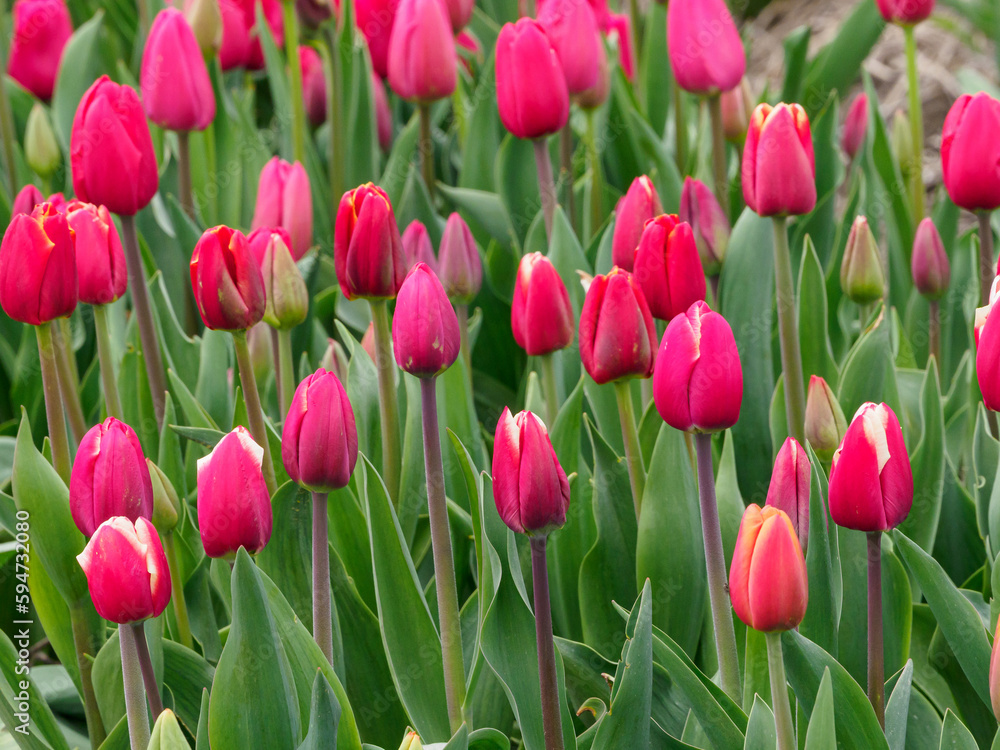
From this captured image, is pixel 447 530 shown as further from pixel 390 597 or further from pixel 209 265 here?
pixel 209 265

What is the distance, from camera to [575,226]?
1.96 m

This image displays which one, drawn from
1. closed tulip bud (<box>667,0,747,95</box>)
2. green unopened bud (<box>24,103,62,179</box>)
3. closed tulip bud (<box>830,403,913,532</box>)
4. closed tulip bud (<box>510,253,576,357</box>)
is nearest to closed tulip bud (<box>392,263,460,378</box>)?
closed tulip bud (<box>510,253,576,357</box>)

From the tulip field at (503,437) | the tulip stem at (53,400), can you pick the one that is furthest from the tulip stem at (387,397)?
the tulip stem at (53,400)

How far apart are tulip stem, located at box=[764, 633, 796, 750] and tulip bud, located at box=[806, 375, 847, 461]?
15.8 inches

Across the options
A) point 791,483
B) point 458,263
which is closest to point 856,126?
point 458,263

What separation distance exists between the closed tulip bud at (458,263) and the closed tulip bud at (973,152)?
0.59 meters

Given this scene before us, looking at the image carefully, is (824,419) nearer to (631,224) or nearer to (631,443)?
(631,443)

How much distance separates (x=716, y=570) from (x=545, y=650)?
0.52ft

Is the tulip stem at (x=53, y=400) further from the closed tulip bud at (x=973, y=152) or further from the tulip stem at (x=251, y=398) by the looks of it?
the closed tulip bud at (x=973, y=152)

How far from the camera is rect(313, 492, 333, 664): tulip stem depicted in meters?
0.93

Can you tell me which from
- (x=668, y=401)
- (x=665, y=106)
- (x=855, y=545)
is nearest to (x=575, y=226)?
(x=665, y=106)

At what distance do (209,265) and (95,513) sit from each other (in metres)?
0.27

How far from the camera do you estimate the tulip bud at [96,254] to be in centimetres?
118

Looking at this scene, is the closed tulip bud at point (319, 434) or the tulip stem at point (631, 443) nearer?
the closed tulip bud at point (319, 434)
